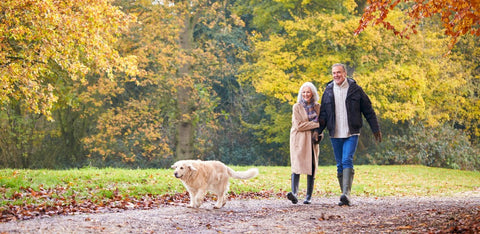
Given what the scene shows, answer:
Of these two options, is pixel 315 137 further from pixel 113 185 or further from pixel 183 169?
pixel 113 185

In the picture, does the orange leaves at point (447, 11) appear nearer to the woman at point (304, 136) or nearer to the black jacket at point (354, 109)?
the black jacket at point (354, 109)

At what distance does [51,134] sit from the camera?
923 inches

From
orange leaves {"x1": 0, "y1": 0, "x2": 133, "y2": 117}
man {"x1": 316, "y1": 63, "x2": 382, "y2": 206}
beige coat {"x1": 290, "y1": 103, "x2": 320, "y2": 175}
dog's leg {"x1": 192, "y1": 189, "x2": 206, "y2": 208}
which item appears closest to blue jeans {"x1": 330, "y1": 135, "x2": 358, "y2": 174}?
man {"x1": 316, "y1": 63, "x2": 382, "y2": 206}

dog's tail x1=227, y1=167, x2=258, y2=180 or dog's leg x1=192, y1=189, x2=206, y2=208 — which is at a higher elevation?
dog's tail x1=227, y1=167, x2=258, y2=180

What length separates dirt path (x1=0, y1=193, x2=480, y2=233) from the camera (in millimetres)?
6168

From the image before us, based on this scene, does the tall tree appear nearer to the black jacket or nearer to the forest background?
the forest background

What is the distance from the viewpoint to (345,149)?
8.76m

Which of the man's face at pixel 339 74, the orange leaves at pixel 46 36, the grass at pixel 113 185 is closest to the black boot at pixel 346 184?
Answer: the man's face at pixel 339 74

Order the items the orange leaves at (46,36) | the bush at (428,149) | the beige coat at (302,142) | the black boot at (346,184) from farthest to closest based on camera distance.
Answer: the bush at (428,149), the orange leaves at (46,36), the beige coat at (302,142), the black boot at (346,184)

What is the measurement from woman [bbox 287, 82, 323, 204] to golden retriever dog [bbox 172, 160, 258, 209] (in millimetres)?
1165

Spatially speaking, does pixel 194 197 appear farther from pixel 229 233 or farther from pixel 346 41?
pixel 346 41

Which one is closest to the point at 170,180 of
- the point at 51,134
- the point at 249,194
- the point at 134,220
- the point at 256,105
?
the point at 249,194

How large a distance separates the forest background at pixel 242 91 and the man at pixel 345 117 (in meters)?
8.51

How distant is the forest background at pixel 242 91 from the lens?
68.0 ft
